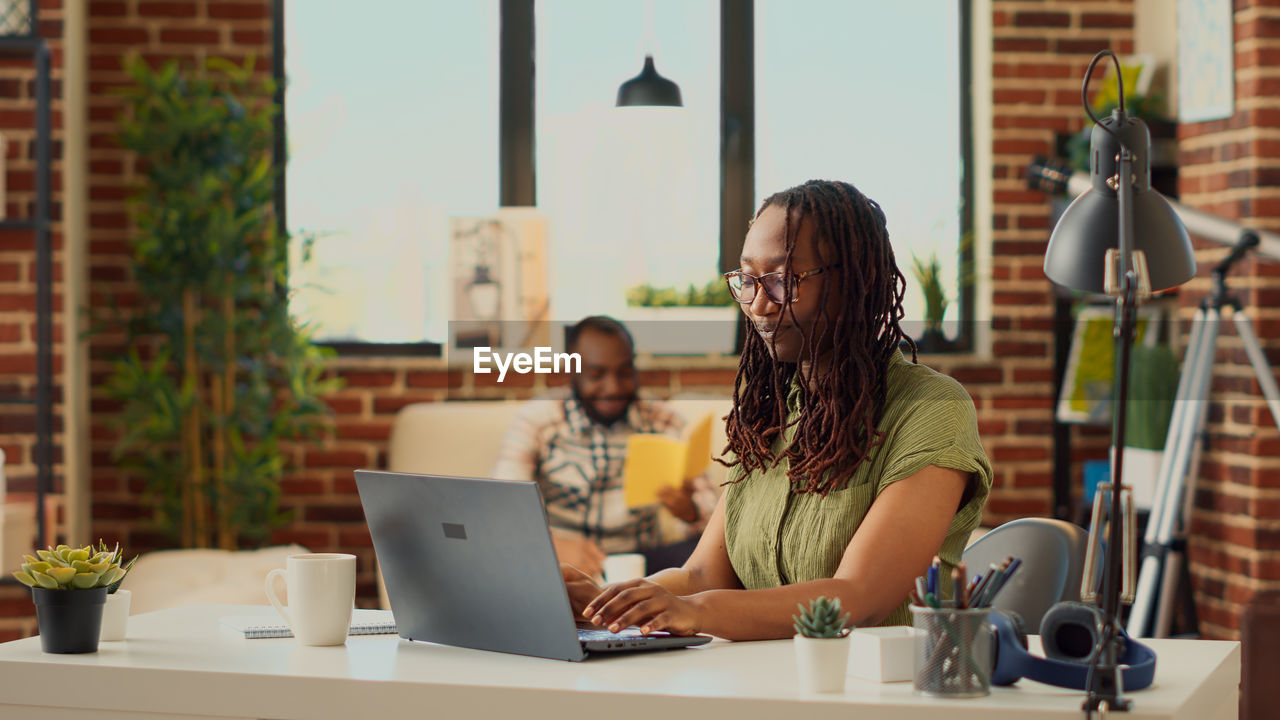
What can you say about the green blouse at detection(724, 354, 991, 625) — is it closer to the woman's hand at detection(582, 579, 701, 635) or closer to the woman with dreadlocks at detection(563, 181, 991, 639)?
the woman with dreadlocks at detection(563, 181, 991, 639)

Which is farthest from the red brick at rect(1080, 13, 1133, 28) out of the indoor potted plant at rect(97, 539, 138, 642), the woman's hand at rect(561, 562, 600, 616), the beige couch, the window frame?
the indoor potted plant at rect(97, 539, 138, 642)

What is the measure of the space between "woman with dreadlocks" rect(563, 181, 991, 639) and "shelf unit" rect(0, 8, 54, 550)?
2.36 meters

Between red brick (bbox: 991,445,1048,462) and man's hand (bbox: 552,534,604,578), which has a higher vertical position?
red brick (bbox: 991,445,1048,462)

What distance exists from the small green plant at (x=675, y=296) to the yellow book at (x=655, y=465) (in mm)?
740

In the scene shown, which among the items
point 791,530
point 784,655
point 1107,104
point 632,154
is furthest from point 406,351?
point 784,655

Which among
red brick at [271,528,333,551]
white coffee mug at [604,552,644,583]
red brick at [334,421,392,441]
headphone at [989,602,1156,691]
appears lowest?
red brick at [271,528,333,551]

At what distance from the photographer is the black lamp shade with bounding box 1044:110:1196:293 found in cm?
145

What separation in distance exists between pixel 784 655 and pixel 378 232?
3.01m

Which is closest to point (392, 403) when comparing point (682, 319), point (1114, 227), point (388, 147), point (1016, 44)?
point (388, 147)

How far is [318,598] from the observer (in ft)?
4.81

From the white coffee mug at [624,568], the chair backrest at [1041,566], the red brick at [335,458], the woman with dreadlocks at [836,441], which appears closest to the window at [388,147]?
the red brick at [335,458]

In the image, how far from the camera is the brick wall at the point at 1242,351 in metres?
3.36

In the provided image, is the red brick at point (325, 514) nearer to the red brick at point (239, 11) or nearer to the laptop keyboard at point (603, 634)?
the red brick at point (239, 11)

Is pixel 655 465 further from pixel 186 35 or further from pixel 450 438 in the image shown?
pixel 186 35
